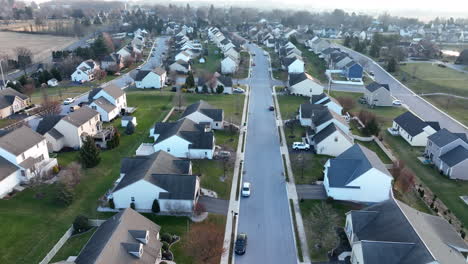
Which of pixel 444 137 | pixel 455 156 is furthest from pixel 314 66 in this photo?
pixel 455 156

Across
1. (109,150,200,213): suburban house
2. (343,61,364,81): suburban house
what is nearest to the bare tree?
(109,150,200,213): suburban house

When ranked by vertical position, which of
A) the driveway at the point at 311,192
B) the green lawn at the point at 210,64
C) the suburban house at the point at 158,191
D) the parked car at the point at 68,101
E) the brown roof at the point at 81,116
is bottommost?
the driveway at the point at 311,192

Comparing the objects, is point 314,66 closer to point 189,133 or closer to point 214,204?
point 189,133

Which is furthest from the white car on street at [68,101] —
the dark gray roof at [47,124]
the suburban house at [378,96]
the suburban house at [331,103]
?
the suburban house at [378,96]

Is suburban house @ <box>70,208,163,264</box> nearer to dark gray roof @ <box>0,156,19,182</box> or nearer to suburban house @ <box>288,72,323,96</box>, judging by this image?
dark gray roof @ <box>0,156,19,182</box>

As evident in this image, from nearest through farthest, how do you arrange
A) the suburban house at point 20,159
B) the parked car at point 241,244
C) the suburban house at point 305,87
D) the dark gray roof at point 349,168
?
1. the parked car at point 241,244
2. the dark gray roof at point 349,168
3. the suburban house at point 20,159
4. the suburban house at point 305,87

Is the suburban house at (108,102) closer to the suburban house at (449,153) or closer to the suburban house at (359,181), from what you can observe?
the suburban house at (359,181)
